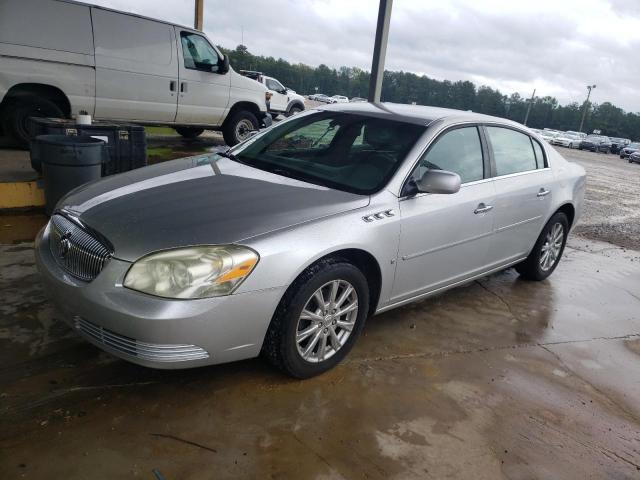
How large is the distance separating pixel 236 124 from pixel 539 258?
6.66 meters

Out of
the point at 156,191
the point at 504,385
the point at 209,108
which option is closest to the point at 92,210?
the point at 156,191

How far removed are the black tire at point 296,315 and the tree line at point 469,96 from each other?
45.4 metres

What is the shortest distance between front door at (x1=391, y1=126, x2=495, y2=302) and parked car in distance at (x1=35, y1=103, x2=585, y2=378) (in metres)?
0.01

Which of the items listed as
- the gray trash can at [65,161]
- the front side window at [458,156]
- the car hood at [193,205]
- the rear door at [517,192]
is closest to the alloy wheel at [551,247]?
the rear door at [517,192]

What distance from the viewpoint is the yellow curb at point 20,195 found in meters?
5.52

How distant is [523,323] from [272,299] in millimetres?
2485

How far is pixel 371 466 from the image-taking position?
7.87ft

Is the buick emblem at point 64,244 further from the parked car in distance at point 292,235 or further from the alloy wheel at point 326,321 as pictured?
the alloy wheel at point 326,321

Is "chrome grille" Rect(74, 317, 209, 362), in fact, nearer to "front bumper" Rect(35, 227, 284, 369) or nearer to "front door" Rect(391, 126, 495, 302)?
"front bumper" Rect(35, 227, 284, 369)

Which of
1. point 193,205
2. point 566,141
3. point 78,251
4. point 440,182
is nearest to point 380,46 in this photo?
point 440,182

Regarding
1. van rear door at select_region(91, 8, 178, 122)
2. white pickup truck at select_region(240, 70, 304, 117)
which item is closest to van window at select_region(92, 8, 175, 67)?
van rear door at select_region(91, 8, 178, 122)

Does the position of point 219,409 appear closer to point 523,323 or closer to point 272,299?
point 272,299

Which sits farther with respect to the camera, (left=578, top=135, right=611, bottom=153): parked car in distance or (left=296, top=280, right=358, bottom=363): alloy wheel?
(left=578, top=135, right=611, bottom=153): parked car in distance

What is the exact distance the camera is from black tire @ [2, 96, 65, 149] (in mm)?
7352
